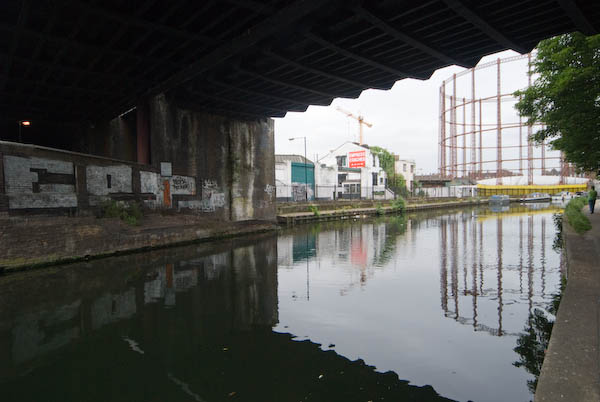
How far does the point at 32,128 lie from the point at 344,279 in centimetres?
2422

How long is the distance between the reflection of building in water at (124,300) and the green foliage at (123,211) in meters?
2.56

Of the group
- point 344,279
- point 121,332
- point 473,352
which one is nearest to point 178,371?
point 121,332

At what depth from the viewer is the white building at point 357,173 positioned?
52.1m

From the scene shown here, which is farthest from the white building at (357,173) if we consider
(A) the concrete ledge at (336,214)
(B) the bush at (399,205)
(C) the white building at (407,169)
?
(A) the concrete ledge at (336,214)

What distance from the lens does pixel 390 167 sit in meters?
66.8

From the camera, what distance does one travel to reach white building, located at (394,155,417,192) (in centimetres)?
6988

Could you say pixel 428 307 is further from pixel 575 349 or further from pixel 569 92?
pixel 569 92

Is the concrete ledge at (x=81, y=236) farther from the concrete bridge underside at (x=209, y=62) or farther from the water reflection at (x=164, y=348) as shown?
the water reflection at (x=164, y=348)

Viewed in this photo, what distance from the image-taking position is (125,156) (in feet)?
64.8

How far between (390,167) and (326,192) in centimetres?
2302

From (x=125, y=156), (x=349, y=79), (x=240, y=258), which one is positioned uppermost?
(x=349, y=79)

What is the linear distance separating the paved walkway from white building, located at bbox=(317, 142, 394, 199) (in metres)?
41.9

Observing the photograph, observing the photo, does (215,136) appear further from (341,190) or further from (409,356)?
(341,190)

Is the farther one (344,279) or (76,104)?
(76,104)
